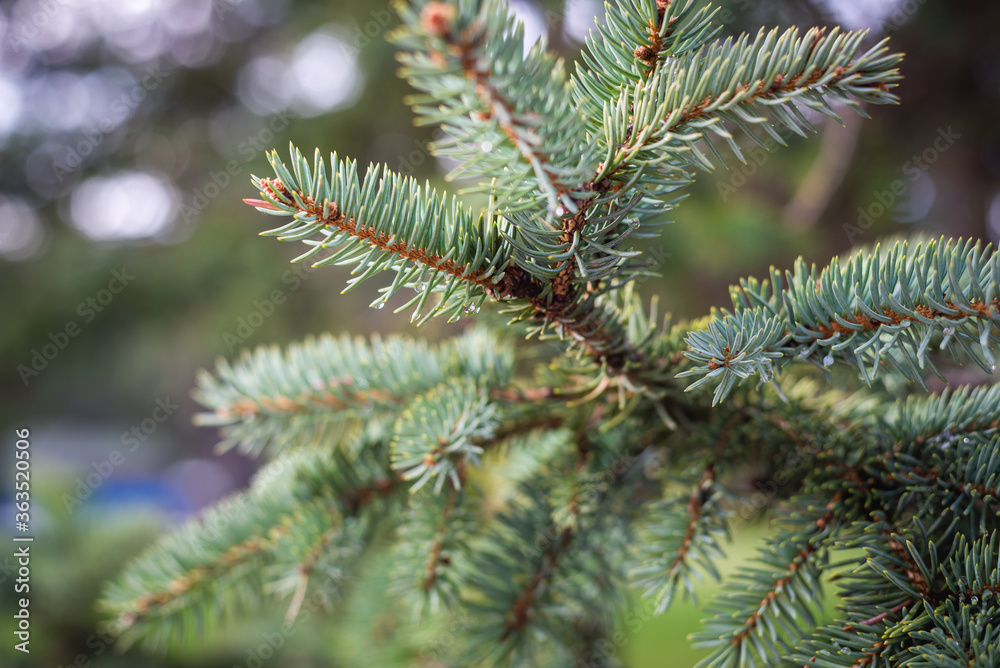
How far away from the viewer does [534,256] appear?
1.13ft

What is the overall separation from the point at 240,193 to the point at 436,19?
2677 millimetres

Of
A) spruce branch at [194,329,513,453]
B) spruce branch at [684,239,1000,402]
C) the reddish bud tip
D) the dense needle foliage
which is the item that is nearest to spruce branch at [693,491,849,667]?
the dense needle foliage

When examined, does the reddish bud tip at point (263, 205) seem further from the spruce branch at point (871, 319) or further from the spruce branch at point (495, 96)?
the spruce branch at point (871, 319)

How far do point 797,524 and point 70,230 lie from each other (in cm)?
316

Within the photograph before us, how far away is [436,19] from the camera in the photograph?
0.74 feet

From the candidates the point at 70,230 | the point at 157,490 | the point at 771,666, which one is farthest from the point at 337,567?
the point at 157,490

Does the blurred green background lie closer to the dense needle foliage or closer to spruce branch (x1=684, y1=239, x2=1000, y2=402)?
the dense needle foliage

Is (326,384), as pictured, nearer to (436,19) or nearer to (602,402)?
(602,402)

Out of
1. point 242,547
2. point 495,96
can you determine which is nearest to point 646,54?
point 495,96

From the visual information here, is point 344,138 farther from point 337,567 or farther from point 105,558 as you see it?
point 337,567

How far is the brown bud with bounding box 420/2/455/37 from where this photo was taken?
22 cm

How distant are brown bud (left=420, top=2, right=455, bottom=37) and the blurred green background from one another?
2.39ft

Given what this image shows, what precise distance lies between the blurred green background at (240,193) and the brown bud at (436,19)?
0.73 m

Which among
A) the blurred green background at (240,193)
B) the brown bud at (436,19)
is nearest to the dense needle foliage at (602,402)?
the brown bud at (436,19)
